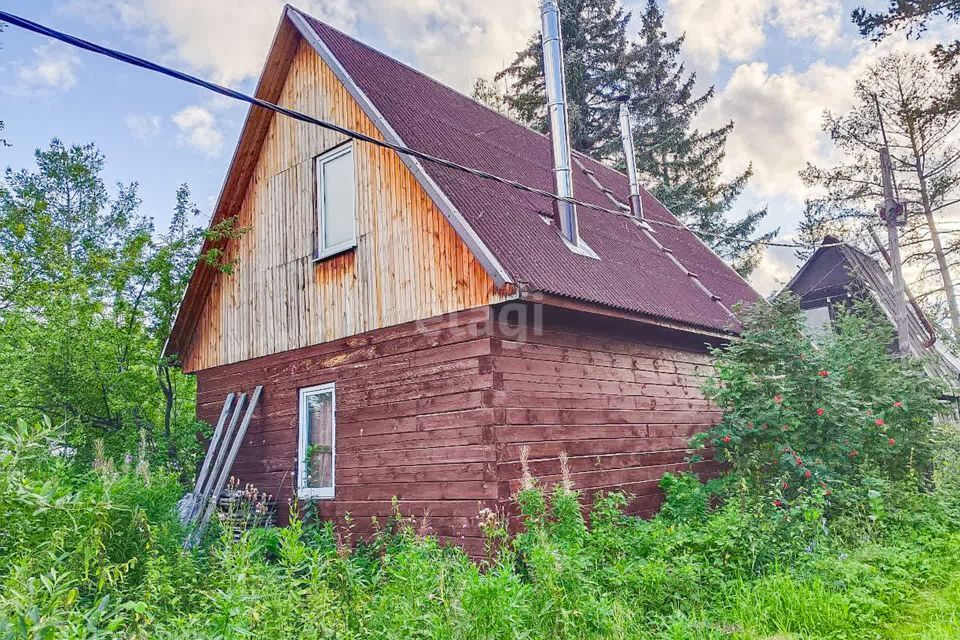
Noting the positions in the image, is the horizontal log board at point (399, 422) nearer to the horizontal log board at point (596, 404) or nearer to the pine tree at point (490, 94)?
the horizontal log board at point (596, 404)

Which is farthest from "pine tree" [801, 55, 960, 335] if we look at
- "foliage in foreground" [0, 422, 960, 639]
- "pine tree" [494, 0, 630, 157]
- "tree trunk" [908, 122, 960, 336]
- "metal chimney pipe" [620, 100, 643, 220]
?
"foliage in foreground" [0, 422, 960, 639]

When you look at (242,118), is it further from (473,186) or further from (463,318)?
(463,318)

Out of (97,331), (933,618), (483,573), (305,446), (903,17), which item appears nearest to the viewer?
(933,618)

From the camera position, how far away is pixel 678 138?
24422 mm

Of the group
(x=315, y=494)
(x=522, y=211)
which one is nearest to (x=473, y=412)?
(x=315, y=494)

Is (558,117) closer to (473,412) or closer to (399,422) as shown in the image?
(473,412)

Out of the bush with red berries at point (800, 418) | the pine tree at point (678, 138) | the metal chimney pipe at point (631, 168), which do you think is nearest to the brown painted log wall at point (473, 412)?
the bush with red berries at point (800, 418)

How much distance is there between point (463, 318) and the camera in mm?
7371

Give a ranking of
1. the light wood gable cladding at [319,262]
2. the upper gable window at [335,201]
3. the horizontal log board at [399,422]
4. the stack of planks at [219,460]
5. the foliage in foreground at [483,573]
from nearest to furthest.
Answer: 1. the foliage in foreground at [483,573]
2. the horizontal log board at [399,422]
3. the light wood gable cladding at [319,262]
4. the stack of planks at [219,460]
5. the upper gable window at [335,201]

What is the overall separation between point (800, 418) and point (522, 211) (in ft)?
14.0

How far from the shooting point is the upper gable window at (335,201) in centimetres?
908

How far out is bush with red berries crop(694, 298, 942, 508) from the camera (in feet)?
25.9

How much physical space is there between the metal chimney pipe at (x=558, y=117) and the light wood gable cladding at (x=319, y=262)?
232 cm

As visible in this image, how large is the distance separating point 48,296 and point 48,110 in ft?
41.1
